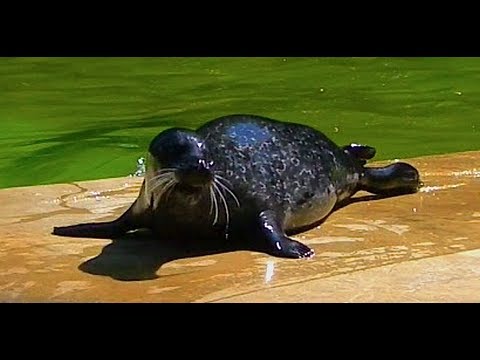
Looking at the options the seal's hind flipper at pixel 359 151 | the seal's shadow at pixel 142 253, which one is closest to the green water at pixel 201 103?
the seal's hind flipper at pixel 359 151

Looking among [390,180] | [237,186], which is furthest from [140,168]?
[237,186]

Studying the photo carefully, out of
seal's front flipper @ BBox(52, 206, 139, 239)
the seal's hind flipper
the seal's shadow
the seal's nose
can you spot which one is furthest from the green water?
the seal's nose

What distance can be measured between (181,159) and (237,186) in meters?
0.49

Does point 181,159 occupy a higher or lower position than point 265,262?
higher

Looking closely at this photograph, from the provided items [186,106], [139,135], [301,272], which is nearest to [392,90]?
[186,106]

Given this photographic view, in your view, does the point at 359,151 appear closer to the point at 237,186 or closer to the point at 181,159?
the point at 237,186

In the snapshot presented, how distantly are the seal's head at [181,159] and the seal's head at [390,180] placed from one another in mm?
1507

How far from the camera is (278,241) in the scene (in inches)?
167

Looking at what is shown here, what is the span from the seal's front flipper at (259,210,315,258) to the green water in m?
2.55

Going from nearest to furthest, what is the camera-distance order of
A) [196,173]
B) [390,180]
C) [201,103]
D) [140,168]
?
[196,173], [390,180], [140,168], [201,103]

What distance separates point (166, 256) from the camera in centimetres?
421

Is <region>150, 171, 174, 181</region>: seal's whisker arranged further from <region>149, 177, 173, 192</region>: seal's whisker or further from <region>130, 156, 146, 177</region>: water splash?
<region>130, 156, 146, 177</region>: water splash

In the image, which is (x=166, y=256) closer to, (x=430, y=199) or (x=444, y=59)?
(x=430, y=199)
